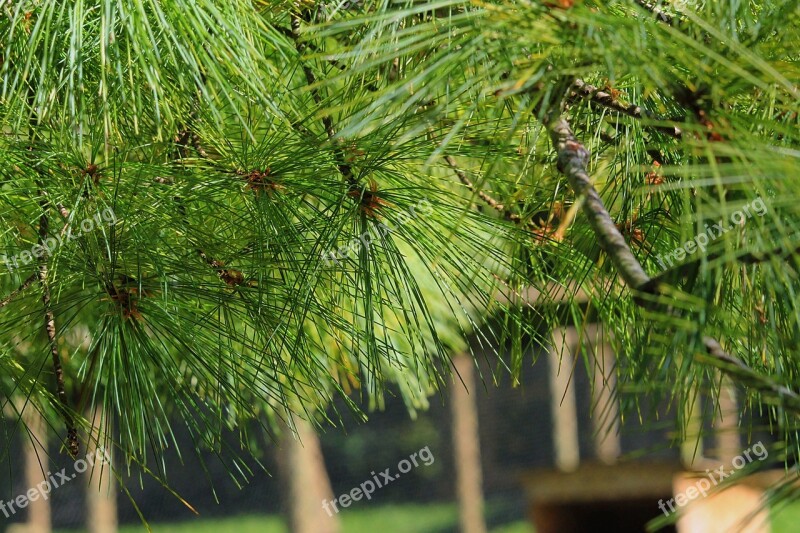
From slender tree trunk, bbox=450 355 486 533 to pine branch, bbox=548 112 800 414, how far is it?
1351 mm

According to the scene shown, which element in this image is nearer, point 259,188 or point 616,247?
point 616,247

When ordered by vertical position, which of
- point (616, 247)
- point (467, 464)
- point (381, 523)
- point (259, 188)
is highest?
point (259, 188)

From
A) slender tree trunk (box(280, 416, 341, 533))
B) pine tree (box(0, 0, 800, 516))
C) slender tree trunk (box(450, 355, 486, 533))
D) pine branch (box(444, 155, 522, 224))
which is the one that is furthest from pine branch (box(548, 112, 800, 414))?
slender tree trunk (box(280, 416, 341, 533))

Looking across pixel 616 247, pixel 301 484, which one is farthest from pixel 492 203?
pixel 301 484

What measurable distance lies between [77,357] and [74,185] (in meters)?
0.55

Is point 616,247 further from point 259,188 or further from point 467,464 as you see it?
point 467,464

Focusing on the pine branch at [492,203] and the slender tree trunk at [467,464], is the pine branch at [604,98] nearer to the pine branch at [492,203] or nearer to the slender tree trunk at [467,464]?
the pine branch at [492,203]

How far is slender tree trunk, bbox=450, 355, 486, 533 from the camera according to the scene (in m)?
1.85

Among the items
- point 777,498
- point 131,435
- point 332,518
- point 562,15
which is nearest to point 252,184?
point 131,435

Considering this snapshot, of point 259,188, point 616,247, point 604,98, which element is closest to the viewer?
point 616,247

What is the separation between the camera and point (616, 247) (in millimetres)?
431

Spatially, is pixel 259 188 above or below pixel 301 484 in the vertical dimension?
above

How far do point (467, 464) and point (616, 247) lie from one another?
150 centimetres

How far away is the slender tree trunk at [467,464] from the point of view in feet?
6.06
